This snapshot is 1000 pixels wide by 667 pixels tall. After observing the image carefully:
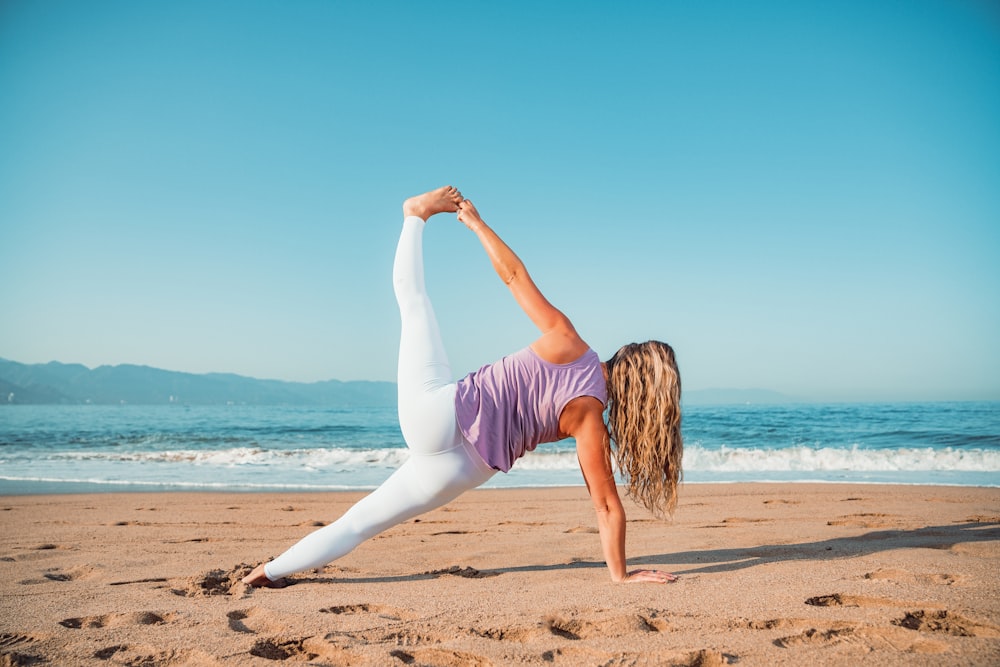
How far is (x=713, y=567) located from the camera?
4023 mm

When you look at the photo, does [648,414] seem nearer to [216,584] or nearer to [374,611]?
[374,611]

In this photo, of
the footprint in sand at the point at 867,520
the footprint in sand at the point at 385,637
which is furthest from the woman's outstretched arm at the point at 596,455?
the footprint in sand at the point at 867,520

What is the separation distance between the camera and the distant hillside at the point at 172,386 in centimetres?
12519

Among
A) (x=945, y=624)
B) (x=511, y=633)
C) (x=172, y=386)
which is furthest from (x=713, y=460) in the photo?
(x=172, y=386)

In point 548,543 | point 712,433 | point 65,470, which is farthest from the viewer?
point 712,433

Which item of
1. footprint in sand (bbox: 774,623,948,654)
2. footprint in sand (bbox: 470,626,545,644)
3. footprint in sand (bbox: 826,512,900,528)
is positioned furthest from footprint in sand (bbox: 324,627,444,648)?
footprint in sand (bbox: 826,512,900,528)

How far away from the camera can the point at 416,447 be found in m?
3.27

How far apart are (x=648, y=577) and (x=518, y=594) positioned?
74 centimetres

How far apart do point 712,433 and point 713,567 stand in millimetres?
18224

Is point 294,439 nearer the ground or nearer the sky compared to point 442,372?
nearer the ground

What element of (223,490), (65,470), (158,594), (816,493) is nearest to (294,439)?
(65,470)

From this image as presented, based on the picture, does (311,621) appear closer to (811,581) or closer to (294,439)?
(811,581)

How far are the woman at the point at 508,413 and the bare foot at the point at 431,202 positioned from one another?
0.13 meters

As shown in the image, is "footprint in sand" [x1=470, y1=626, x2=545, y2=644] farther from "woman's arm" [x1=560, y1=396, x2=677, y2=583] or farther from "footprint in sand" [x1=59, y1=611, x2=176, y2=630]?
"footprint in sand" [x1=59, y1=611, x2=176, y2=630]
